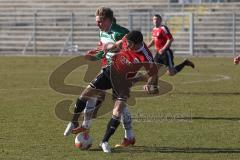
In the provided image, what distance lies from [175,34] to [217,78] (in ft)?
62.1

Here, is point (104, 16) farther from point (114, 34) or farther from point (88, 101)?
point (88, 101)

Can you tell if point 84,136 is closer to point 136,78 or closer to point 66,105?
point 136,78

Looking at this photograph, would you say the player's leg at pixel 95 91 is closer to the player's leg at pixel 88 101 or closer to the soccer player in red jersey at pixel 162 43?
the player's leg at pixel 88 101

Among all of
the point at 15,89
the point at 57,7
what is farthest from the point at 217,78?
the point at 57,7

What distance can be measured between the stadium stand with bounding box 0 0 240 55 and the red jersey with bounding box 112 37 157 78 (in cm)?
3124

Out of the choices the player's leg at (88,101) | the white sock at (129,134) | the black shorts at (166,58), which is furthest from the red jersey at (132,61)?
the black shorts at (166,58)

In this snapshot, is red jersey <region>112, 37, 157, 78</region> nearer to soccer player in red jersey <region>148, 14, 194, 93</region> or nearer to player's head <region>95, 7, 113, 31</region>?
player's head <region>95, 7, 113, 31</region>

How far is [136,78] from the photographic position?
415 inches

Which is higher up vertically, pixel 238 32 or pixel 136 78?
pixel 136 78

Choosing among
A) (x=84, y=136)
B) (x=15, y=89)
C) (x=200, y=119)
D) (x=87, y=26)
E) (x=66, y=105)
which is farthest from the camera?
(x=87, y=26)

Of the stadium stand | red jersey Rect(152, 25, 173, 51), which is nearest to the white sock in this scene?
red jersey Rect(152, 25, 173, 51)

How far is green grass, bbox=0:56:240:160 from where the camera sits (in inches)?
381

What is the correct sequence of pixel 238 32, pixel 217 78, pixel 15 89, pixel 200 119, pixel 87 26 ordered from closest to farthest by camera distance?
pixel 200 119
pixel 15 89
pixel 217 78
pixel 238 32
pixel 87 26

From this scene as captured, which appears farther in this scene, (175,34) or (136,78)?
(175,34)
